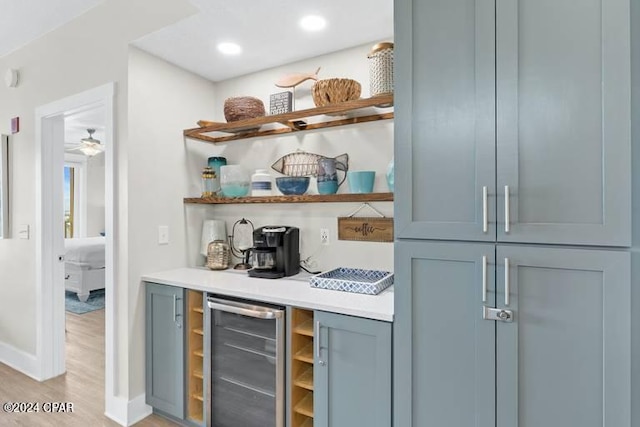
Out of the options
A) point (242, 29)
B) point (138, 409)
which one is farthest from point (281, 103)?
point (138, 409)

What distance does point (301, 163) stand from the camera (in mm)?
2398

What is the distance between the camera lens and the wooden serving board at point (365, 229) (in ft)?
6.88

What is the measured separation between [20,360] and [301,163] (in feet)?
9.59

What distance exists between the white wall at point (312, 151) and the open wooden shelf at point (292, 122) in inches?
1.8

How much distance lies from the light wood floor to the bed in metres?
1.44

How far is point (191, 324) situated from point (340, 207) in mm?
1156

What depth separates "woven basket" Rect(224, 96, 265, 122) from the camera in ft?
7.88

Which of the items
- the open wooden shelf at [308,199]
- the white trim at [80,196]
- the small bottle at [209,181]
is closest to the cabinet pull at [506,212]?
the open wooden shelf at [308,199]

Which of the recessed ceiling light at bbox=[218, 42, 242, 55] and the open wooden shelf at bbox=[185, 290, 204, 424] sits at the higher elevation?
the recessed ceiling light at bbox=[218, 42, 242, 55]

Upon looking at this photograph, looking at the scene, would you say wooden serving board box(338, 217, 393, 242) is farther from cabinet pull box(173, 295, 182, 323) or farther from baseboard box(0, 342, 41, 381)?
baseboard box(0, 342, 41, 381)

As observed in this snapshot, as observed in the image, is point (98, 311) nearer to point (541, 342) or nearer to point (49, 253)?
point (49, 253)

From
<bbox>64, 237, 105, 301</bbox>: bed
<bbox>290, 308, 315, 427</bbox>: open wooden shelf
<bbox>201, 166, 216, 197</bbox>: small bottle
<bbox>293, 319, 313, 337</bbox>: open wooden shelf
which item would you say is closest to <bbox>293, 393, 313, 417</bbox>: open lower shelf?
<bbox>290, 308, 315, 427</bbox>: open wooden shelf

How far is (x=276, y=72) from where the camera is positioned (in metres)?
2.58

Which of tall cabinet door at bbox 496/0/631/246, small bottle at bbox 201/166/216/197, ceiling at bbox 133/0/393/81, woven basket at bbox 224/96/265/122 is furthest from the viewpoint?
small bottle at bbox 201/166/216/197
